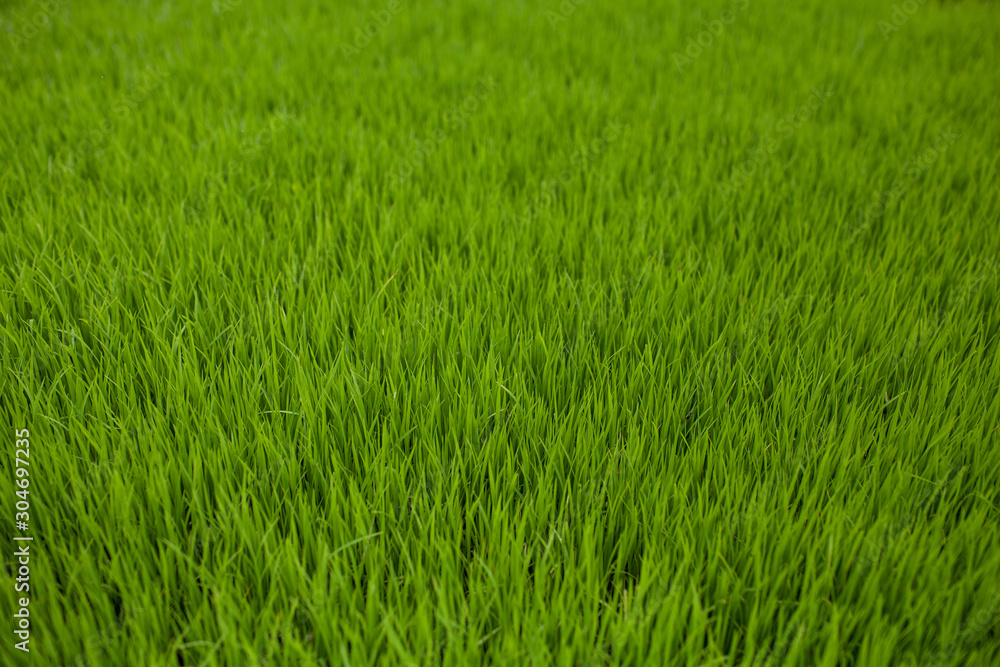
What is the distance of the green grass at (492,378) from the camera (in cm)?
87

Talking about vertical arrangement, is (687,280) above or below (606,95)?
below

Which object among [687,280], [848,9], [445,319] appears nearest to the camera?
[445,319]

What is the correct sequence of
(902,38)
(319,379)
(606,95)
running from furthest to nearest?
(902,38) → (606,95) → (319,379)

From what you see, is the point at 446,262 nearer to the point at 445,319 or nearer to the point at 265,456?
the point at 445,319

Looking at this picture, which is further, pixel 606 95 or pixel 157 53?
pixel 157 53

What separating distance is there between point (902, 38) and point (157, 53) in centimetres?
420

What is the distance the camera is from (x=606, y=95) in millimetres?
2682

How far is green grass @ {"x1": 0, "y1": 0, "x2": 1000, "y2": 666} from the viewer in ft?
2.85

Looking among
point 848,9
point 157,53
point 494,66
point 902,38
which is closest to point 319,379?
point 494,66

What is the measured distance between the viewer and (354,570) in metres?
0.92

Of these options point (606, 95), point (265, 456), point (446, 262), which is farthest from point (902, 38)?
point (265, 456)

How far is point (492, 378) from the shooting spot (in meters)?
1.23

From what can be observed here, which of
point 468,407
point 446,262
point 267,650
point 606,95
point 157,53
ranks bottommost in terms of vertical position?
point 267,650

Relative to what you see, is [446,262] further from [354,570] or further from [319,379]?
[354,570]
